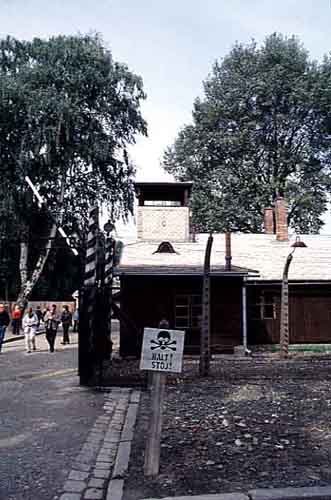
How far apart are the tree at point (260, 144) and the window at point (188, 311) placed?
739 inches

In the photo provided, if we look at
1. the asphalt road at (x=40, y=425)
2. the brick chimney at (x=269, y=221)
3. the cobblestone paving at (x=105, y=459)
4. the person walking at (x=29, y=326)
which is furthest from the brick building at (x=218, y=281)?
the cobblestone paving at (x=105, y=459)

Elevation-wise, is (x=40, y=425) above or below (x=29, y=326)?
above

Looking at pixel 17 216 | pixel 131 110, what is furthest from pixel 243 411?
pixel 131 110

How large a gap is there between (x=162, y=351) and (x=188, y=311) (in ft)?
44.7

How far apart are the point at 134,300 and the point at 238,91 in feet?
84.3

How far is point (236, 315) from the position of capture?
1966cm

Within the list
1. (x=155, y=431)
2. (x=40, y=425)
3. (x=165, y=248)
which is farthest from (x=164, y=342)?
(x=165, y=248)

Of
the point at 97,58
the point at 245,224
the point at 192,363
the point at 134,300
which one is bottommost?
the point at 192,363

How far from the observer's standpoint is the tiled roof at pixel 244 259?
19.0 m

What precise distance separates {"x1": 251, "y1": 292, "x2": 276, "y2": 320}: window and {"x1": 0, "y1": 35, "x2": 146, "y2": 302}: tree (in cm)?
1269

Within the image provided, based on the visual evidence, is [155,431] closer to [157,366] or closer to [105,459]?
[157,366]

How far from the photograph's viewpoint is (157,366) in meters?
5.86

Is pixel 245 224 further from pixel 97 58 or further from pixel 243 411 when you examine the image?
pixel 243 411

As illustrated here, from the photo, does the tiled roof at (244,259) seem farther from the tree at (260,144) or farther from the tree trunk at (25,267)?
the tree at (260,144)
